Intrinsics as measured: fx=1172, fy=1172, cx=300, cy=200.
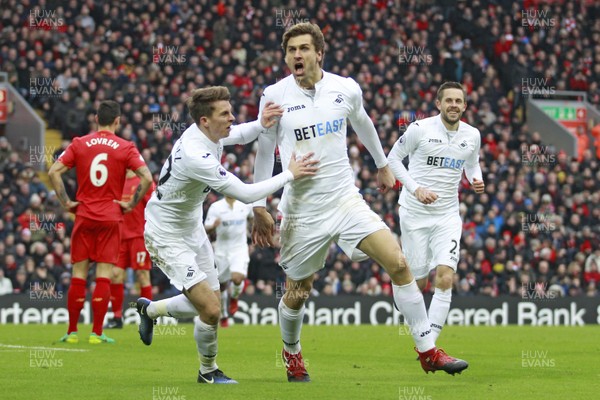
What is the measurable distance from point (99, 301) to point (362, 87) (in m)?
16.0

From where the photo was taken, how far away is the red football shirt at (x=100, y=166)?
45.8 ft

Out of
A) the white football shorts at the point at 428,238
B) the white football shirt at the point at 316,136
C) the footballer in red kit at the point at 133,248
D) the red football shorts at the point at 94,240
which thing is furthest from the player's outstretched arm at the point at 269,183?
the footballer in red kit at the point at 133,248

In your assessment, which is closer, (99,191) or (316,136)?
(316,136)

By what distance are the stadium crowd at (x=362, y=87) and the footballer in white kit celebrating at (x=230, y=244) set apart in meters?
3.04

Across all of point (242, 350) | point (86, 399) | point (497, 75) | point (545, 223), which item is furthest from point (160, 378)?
point (497, 75)

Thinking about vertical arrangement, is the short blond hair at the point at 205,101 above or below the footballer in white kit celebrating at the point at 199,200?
above

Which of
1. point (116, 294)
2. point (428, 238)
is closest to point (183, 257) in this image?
point (428, 238)

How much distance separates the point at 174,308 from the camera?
10.3 m

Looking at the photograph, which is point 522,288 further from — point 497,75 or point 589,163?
point 497,75

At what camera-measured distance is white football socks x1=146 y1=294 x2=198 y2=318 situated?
1019cm

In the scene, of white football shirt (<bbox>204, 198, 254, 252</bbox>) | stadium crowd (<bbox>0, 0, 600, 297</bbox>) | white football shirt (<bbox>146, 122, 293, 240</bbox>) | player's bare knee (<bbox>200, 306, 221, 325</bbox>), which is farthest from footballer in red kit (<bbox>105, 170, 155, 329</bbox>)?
player's bare knee (<bbox>200, 306, 221, 325</bbox>)

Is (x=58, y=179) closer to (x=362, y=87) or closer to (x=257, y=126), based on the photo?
(x=257, y=126)

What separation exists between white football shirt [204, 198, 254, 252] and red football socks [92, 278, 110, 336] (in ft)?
19.9

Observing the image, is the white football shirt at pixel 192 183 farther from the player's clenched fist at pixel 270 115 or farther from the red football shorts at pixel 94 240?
the red football shorts at pixel 94 240
